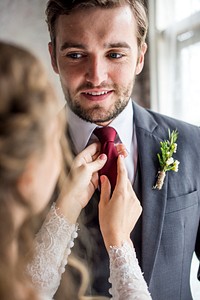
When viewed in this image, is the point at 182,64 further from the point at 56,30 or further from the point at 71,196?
the point at 71,196

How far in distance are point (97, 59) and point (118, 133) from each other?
8.5 inches

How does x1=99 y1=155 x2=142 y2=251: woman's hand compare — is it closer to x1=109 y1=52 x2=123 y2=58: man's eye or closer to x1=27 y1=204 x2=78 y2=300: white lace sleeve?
x1=27 y1=204 x2=78 y2=300: white lace sleeve

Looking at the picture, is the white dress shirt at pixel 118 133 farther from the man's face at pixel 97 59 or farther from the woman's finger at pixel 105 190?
the woman's finger at pixel 105 190

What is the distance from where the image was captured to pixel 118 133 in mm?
1186

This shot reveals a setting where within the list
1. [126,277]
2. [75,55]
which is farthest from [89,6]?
[126,277]

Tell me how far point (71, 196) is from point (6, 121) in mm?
512

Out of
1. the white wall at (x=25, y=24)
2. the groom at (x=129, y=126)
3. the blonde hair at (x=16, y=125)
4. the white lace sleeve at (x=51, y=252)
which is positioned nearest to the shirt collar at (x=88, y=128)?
the groom at (x=129, y=126)

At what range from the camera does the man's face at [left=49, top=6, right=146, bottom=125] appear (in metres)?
1.10

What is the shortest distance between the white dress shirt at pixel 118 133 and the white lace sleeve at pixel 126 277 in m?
0.25

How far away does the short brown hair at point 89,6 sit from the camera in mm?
1092

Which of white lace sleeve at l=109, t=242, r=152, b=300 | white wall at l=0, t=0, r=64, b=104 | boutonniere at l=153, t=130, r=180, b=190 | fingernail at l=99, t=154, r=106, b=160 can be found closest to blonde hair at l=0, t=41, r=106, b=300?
white lace sleeve at l=109, t=242, r=152, b=300

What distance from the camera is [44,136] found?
0.62 metres

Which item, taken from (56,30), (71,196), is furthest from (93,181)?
(56,30)

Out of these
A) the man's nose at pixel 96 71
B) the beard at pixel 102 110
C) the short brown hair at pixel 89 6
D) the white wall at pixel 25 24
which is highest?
the white wall at pixel 25 24
